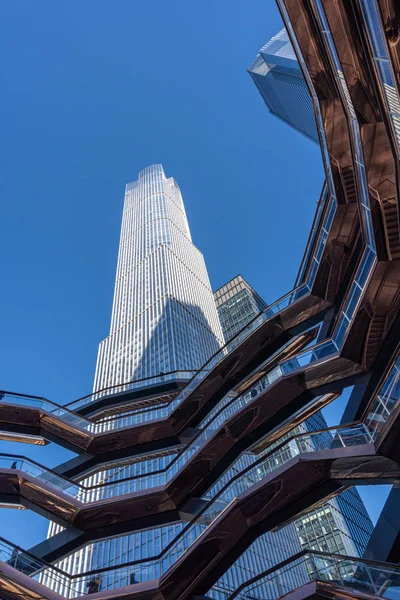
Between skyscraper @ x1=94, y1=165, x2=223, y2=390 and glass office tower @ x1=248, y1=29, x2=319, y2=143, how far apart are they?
40.6 meters

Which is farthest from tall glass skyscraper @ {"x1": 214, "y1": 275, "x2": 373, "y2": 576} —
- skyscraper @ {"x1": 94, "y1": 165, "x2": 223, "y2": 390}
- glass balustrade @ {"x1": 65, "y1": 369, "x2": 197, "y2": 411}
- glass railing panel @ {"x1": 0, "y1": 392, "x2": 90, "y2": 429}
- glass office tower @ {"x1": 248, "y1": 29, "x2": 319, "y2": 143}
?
glass railing panel @ {"x1": 0, "y1": 392, "x2": 90, "y2": 429}

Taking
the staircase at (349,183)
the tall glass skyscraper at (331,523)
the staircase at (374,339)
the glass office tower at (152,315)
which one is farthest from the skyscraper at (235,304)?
the staircase at (374,339)

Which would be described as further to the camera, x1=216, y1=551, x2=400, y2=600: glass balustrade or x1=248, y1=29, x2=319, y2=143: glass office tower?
x1=248, y1=29, x2=319, y2=143: glass office tower

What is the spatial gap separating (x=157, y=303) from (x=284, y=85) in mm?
52090

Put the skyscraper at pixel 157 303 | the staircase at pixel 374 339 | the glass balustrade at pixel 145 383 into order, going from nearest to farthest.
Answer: the staircase at pixel 374 339 → the glass balustrade at pixel 145 383 → the skyscraper at pixel 157 303

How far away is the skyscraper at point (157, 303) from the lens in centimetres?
8512

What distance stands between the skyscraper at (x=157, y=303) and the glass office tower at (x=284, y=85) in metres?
40.6

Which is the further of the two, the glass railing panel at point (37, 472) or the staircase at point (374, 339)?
the glass railing panel at point (37, 472)

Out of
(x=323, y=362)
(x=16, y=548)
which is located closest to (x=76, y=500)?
(x=16, y=548)

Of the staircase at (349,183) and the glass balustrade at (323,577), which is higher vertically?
the staircase at (349,183)

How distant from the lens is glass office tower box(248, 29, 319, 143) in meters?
91.7

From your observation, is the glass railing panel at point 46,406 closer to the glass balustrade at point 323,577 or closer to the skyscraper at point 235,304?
the glass balustrade at point 323,577

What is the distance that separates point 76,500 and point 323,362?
1105cm

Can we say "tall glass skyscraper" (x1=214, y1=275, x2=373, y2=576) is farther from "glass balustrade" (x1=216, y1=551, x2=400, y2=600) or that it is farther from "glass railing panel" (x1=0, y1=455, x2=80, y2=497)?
"glass balustrade" (x1=216, y1=551, x2=400, y2=600)
